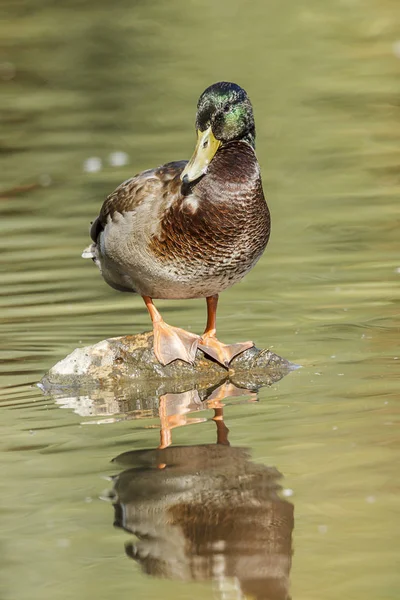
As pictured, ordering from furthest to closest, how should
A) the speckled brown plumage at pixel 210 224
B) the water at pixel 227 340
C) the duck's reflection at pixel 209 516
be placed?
the speckled brown plumage at pixel 210 224, the water at pixel 227 340, the duck's reflection at pixel 209 516

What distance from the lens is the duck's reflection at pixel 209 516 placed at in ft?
11.8

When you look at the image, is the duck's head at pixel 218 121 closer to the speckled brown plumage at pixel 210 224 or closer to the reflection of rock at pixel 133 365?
the speckled brown plumage at pixel 210 224

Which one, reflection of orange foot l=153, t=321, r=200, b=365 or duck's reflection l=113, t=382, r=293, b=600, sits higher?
duck's reflection l=113, t=382, r=293, b=600

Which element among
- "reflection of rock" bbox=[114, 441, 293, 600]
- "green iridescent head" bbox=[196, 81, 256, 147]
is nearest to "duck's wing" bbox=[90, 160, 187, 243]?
"green iridescent head" bbox=[196, 81, 256, 147]

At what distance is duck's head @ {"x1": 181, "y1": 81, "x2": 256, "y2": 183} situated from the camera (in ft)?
17.7

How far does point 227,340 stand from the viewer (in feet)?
20.2

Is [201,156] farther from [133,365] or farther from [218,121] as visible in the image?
[133,365]

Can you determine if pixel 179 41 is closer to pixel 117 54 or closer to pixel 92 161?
pixel 117 54

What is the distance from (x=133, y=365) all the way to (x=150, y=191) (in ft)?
2.42

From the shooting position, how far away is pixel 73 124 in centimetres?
1274

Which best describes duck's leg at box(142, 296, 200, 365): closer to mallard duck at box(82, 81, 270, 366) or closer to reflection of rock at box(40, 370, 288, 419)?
mallard duck at box(82, 81, 270, 366)

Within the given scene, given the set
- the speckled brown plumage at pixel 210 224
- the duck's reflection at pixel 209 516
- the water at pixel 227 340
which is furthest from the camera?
the speckled brown plumage at pixel 210 224

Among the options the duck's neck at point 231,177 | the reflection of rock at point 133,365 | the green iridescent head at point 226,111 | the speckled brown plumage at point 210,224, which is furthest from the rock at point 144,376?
the green iridescent head at point 226,111

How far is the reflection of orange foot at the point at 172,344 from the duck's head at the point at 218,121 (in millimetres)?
675
